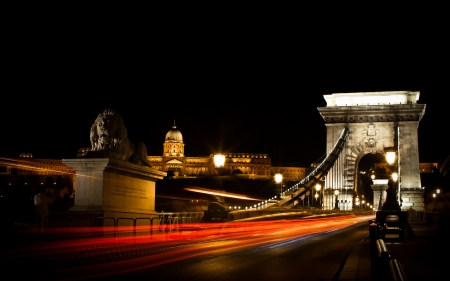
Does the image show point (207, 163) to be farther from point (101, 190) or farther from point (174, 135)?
point (101, 190)

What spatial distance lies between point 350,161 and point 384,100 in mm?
7138

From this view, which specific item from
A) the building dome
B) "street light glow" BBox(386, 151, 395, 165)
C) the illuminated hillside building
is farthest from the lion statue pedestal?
the building dome

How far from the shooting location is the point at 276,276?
1068cm

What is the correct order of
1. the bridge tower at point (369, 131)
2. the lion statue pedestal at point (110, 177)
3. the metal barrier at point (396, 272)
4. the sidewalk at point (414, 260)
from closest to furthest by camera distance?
the metal barrier at point (396, 272)
the sidewalk at point (414, 260)
the lion statue pedestal at point (110, 177)
the bridge tower at point (369, 131)

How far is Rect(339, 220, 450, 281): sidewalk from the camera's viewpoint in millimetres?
10203

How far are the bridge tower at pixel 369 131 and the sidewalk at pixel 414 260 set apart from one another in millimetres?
41696

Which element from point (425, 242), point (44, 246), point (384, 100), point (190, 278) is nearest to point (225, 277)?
point (190, 278)

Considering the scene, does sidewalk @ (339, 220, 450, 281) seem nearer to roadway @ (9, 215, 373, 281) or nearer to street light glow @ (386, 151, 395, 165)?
roadway @ (9, 215, 373, 281)

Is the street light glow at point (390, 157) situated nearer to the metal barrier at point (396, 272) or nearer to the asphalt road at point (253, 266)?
the asphalt road at point (253, 266)

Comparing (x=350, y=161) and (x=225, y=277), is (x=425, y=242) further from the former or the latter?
(x=350, y=161)

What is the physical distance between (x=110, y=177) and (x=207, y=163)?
178 meters

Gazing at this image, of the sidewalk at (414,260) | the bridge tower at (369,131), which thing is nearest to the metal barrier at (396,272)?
the sidewalk at (414,260)

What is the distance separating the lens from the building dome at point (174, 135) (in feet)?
638

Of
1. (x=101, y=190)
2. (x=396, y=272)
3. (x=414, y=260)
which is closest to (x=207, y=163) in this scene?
(x=101, y=190)
